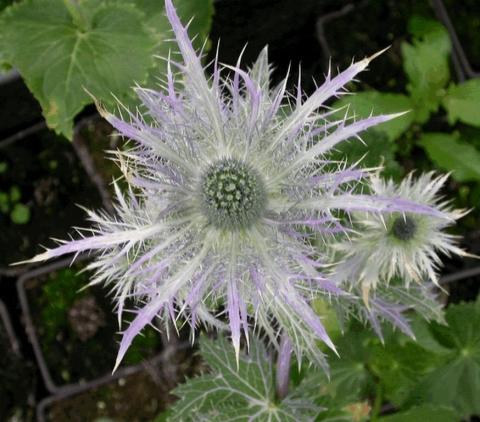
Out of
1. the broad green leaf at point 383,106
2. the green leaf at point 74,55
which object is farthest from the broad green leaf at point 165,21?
the broad green leaf at point 383,106

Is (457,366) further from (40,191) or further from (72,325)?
(40,191)

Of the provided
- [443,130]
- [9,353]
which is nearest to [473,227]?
[443,130]

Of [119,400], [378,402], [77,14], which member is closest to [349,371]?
[378,402]

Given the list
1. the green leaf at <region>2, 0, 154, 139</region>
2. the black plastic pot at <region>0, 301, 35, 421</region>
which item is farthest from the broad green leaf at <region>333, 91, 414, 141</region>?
the black plastic pot at <region>0, 301, 35, 421</region>

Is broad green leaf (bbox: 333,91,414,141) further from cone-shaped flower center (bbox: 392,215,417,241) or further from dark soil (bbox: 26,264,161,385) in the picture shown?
dark soil (bbox: 26,264,161,385)

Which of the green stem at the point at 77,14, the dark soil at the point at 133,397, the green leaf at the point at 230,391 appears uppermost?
the green stem at the point at 77,14

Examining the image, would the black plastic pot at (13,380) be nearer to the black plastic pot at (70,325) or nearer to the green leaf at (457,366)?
the black plastic pot at (70,325)
